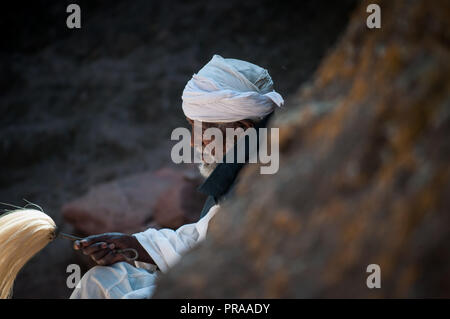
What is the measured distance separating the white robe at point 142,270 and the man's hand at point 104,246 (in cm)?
4

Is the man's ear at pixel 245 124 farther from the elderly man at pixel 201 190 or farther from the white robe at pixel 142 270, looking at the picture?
the white robe at pixel 142 270

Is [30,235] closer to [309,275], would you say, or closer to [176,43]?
[309,275]

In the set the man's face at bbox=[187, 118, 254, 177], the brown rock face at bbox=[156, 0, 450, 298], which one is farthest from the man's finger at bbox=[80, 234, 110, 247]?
the brown rock face at bbox=[156, 0, 450, 298]

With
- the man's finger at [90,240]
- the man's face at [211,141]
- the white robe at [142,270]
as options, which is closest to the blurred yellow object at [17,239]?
the man's finger at [90,240]

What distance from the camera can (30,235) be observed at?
2107 mm

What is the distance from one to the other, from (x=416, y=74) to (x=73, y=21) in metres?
6.67

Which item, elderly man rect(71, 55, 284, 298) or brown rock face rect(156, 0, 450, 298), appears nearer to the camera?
brown rock face rect(156, 0, 450, 298)

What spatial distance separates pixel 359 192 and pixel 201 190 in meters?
1.39

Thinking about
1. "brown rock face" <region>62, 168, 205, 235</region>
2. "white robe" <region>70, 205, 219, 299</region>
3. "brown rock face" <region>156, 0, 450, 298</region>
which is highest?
"brown rock face" <region>156, 0, 450, 298</region>

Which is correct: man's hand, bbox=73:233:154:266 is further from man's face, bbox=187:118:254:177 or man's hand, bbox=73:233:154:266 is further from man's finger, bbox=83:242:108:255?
man's face, bbox=187:118:254:177

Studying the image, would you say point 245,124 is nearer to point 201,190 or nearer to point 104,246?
point 201,190

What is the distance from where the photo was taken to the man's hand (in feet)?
7.02
